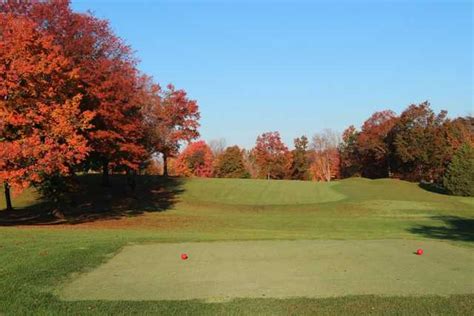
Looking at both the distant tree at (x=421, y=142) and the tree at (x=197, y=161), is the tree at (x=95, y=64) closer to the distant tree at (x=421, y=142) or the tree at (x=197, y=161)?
the distant tree at (x=421, y=142)

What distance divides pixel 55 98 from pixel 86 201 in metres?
16.5

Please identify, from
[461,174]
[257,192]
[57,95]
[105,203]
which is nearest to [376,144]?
[461,174]

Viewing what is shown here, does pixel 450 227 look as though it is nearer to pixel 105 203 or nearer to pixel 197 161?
pixel 105 203

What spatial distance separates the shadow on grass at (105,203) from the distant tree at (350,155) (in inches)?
1705

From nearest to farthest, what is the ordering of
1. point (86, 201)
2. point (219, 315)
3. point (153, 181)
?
point (219, 315), point (86, 201), point (153, 181)

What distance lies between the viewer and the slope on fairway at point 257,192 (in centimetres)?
4122

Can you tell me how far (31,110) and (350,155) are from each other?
2890 inches

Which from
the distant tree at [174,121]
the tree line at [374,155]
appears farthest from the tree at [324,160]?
the distant tree at [174,121]

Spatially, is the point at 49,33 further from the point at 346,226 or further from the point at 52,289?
the point at 52,289

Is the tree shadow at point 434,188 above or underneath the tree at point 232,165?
underneath

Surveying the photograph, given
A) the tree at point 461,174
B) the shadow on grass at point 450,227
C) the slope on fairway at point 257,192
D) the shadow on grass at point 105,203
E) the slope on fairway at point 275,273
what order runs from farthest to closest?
1. the tree at point 461,174
2. the slope on fairway at point 257,192
3. the shadow on grass at point 105,203
4. the shadow on grass at point 450,227
5. the slope on fairway at point 275,273

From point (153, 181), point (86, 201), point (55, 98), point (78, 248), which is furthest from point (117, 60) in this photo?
point (153, 181)

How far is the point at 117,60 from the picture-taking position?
96.0 feet

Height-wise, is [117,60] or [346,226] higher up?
[117,60]
